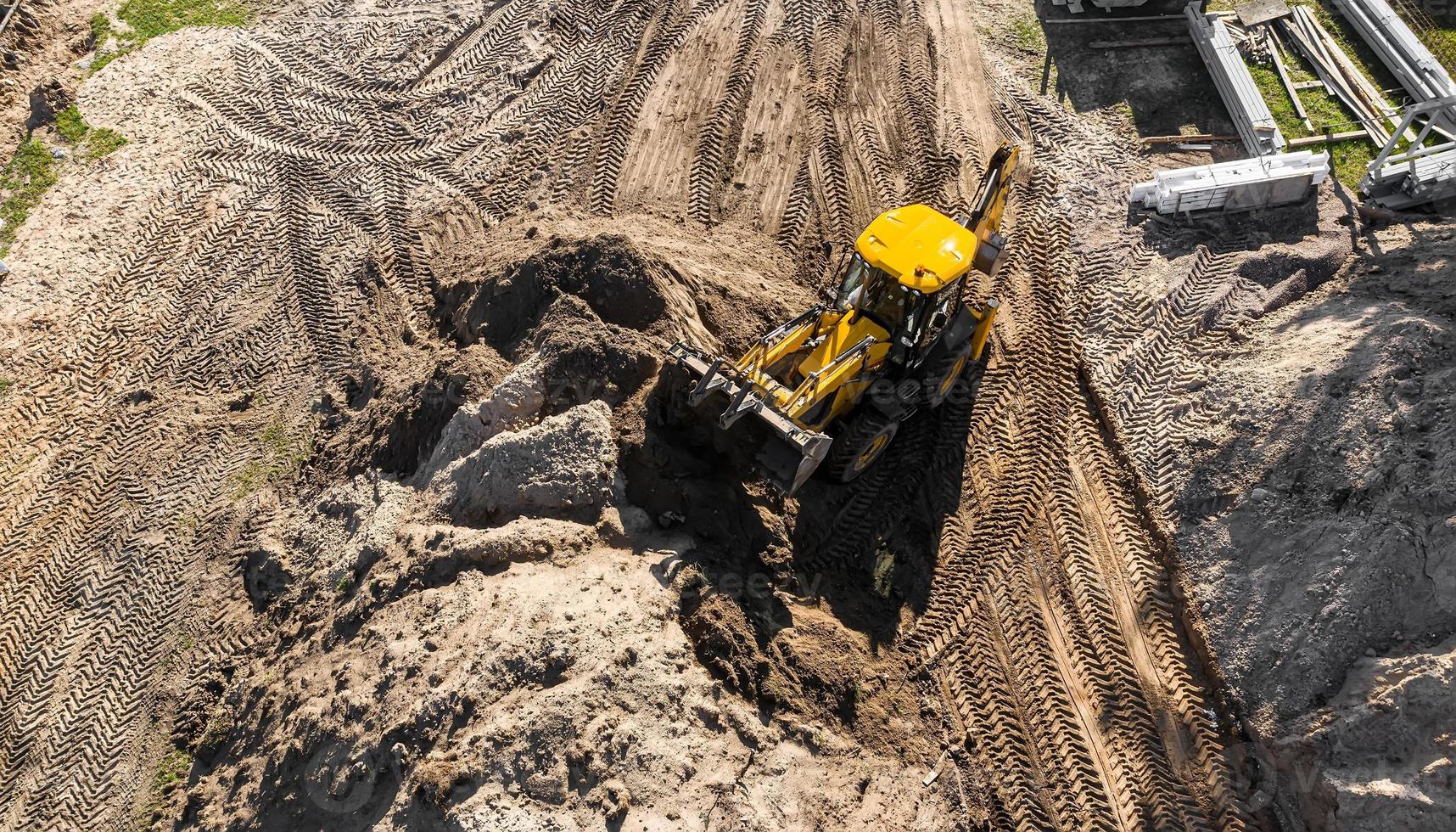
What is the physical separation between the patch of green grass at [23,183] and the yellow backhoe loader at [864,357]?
12389mm

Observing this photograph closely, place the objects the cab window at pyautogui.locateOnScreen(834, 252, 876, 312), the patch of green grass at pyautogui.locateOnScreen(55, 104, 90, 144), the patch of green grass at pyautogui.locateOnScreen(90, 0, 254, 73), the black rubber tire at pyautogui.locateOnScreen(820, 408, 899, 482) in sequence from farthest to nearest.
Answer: the patch of green grass at pyautogui.locateOnScreen(90, 0, 254, 73) → the patch of green grass at pyautogui.locateOnScreen(55, 104, 90, 144) → the cab window at pyautogui.locateOnScreen(834, 252, 876, 312) → the black rubber tire at pyautogui.locateOnScreen(820, 408, 899, 482)

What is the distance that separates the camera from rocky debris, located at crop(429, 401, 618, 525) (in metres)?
10.1

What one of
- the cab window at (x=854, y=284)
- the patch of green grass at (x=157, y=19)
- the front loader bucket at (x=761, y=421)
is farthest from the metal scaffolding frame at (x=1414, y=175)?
the patch of green grass at (x=157, y=19)

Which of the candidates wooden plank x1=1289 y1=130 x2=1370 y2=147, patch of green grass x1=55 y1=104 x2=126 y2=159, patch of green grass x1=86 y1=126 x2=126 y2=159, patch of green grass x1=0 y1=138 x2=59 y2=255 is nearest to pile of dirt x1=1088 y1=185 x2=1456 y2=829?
wooden plank x1=1289 y1=130 x2=1370 y2=147

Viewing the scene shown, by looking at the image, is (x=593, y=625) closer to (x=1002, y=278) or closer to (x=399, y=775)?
(x=399, y=775)

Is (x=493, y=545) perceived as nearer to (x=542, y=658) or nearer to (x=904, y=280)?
(x=542, y=658)

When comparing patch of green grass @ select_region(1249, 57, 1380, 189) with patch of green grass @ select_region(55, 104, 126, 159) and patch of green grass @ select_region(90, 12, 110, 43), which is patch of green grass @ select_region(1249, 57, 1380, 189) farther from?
patch of green grass @ select_region(90, 12, 110, 43)

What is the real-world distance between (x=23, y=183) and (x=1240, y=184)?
2016cm

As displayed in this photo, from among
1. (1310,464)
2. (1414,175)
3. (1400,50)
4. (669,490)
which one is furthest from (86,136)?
(1400,50)

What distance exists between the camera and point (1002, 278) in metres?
13.8

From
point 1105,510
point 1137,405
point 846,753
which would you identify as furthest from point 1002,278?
point 846,753

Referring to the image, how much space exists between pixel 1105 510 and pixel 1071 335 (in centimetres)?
286

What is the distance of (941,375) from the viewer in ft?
38.0

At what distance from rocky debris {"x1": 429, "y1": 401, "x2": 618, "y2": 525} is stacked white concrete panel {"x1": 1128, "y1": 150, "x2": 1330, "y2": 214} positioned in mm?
9844
